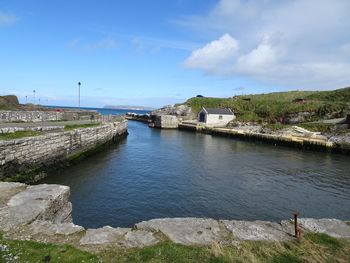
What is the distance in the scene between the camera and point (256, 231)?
771cm

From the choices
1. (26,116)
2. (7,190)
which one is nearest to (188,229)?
(7,190)

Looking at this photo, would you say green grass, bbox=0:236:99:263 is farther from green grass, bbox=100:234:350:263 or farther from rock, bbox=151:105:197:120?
rock, bbox=151:105:197:120

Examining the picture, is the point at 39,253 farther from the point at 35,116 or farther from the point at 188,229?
the point at 35,116

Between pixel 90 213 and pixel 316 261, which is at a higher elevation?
pixel 316 261

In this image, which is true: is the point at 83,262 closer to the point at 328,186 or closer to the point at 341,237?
the point at 341,237

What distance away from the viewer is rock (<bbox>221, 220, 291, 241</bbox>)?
740 centimetres

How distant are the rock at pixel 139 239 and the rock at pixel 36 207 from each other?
2610mm

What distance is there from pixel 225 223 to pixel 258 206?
875 centimetres

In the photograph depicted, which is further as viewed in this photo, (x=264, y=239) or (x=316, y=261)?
(x=264, y=239)

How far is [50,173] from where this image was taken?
69.2 ft

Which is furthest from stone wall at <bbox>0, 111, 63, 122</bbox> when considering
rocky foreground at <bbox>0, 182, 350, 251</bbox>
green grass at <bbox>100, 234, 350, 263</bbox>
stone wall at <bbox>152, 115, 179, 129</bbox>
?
stone wall at <bbox>152, 115, 179, 129</bbox>

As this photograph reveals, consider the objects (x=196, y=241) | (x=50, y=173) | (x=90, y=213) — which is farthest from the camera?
(x=50, y=173)

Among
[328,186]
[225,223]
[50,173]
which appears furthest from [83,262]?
[328,186]

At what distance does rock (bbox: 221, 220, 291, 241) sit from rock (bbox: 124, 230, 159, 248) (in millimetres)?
2058
